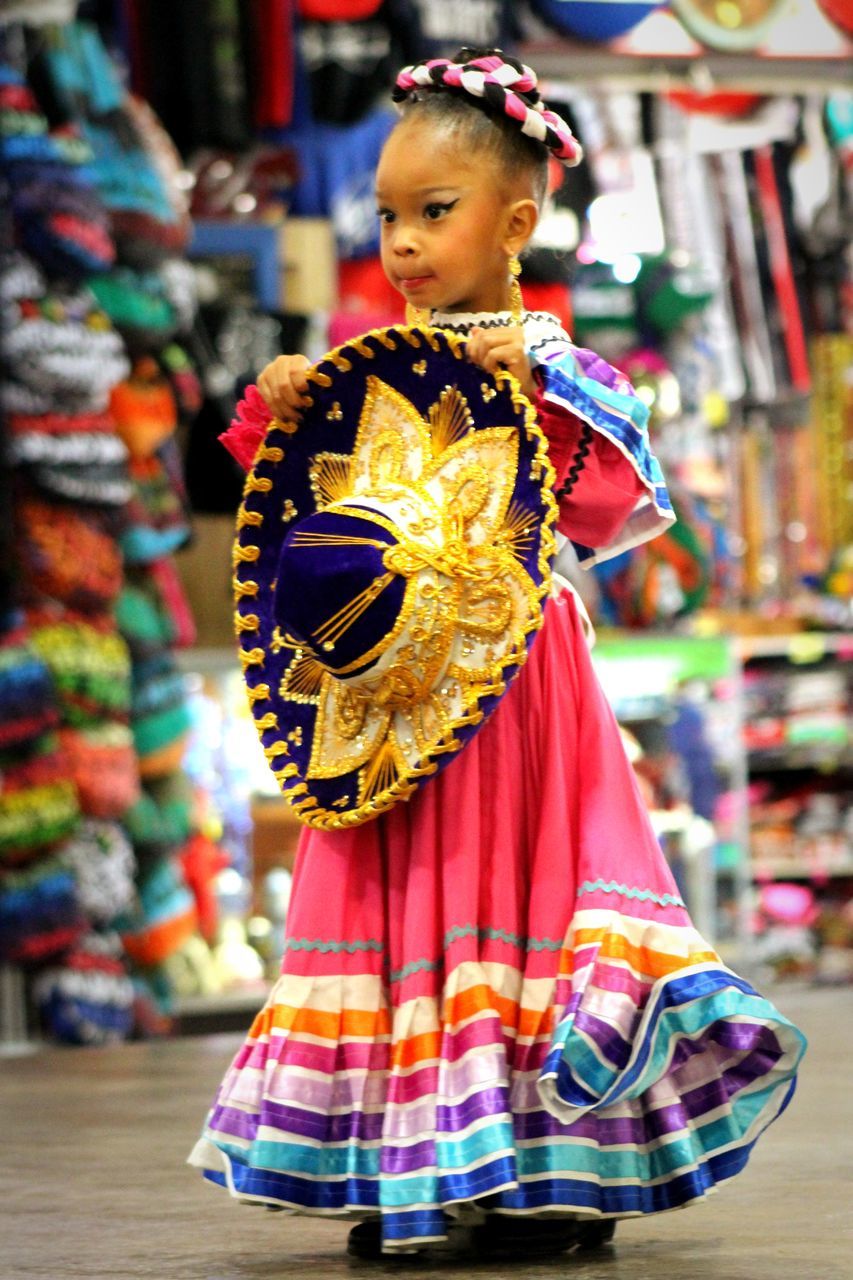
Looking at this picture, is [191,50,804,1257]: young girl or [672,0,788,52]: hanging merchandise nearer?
[191,50,804,1257]: young girl

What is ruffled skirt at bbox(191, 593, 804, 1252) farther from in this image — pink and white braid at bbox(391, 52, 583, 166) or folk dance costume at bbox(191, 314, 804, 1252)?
pink and white braid at bbox(391, 52, 583, 166)

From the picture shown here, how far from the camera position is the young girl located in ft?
6.39

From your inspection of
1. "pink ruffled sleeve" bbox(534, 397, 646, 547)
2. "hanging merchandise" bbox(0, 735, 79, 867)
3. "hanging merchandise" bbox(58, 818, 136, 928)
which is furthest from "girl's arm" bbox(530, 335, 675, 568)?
"hanging merchandise" bbox(58, 818, 136, 928)

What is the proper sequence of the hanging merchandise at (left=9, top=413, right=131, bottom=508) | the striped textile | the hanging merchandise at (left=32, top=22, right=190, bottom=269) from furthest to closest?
1. the hanging merchandise at (left=32, top=22, right=190, bottom=269)
2. the hanging merchandise at (left=9, top=413, right=131, bottom=508)
3. the striped textile

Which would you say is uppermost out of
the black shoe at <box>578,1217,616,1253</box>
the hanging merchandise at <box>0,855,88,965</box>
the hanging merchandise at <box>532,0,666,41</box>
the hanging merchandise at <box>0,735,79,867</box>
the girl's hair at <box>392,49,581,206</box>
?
the hanging merchandise at <box>532,0,666,41</box>

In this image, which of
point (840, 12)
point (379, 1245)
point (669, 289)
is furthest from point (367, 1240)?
point (840, 12)

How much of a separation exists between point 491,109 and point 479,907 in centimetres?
76

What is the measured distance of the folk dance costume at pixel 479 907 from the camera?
1.96m

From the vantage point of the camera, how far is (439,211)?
2.07 metres

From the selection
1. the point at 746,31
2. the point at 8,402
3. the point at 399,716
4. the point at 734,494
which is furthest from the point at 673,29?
the point at 399,716

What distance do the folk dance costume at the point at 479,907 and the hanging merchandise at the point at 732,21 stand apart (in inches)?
178

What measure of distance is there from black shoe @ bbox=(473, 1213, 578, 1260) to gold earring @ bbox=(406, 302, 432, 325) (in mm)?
856

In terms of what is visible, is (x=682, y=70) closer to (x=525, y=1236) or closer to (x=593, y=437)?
(x=593, y=437)

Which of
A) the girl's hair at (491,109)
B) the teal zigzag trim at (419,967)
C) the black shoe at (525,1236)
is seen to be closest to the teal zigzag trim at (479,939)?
the teal zigzag trim at (419,967)
